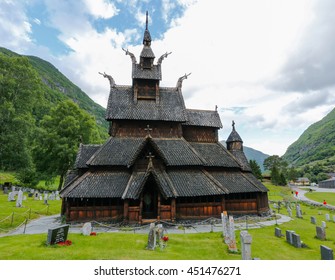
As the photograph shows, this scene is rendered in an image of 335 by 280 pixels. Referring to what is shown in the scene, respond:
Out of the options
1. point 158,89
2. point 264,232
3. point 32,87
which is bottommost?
point 264,232

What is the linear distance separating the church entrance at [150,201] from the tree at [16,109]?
76.1ft

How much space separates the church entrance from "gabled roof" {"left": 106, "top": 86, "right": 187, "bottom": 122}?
7579mm

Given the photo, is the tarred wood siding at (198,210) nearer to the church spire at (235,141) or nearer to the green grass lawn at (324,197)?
the church spire at (235,141)

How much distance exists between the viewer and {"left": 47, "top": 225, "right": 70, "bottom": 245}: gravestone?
11.8m

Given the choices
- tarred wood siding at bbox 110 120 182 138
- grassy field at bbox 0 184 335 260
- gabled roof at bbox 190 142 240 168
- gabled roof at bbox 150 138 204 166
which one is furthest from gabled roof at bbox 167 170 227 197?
tarred wood siding at bbox 110 120 182 138

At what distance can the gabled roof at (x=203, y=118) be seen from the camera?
26812mm

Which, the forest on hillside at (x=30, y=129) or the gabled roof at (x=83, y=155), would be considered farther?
the forest on hillside at (x=30, y=129)

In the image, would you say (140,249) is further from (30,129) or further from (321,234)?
(30,129)

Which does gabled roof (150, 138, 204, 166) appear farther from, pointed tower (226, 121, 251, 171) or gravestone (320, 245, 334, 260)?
gravestone (320, 245, 334, 260)

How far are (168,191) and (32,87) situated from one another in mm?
32738

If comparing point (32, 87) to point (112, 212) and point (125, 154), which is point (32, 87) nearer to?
point (125, 154)

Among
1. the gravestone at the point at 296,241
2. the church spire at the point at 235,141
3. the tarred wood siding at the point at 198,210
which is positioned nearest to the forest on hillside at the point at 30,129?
the tarred wood siding at the point at 198,210

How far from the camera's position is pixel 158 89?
2678 cm
